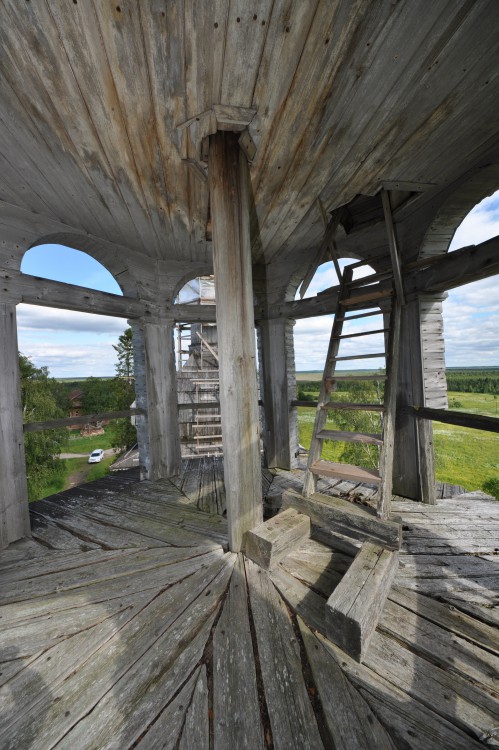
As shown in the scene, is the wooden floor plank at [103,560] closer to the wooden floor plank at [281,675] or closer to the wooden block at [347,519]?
the wooden floor plank at [281,675]

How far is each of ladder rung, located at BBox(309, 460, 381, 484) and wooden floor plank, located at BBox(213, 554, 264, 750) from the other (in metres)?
1.25

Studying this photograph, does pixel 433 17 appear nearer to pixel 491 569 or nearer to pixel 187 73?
pixel 187 73

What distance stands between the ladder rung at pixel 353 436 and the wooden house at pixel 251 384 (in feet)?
0.54

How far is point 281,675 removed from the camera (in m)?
1.54

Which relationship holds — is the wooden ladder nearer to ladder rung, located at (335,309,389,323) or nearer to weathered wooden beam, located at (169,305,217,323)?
ladder rung, located at (335,309,389,323)

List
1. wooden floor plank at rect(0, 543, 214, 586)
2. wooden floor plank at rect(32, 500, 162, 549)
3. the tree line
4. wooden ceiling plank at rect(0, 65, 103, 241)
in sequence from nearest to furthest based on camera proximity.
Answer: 1. wooden ceiling plank at rect(0, 65, 103, 241)
2. wooden floor plank at rect(0, 543, 214, 586)
3. wooden floor plank at rect(32, 500, 162, 549)
4. the tree line

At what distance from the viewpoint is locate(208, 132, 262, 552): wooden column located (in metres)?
2.38

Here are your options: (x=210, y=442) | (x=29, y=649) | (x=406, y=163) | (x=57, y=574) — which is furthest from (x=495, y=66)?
(x=210, y=442)

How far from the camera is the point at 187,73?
1.79 m

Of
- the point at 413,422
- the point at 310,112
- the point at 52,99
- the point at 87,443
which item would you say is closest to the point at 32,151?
the point at 52,99

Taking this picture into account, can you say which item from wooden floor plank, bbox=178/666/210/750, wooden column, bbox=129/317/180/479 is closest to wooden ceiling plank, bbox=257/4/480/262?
wooden column, bbox=129/317/180/479

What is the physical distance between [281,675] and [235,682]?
25 centimetres

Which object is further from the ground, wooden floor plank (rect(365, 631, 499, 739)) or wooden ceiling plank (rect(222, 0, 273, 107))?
wooden ceiling plank (rect(222, 0, 273, 107))

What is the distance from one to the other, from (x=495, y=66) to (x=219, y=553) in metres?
4.35
